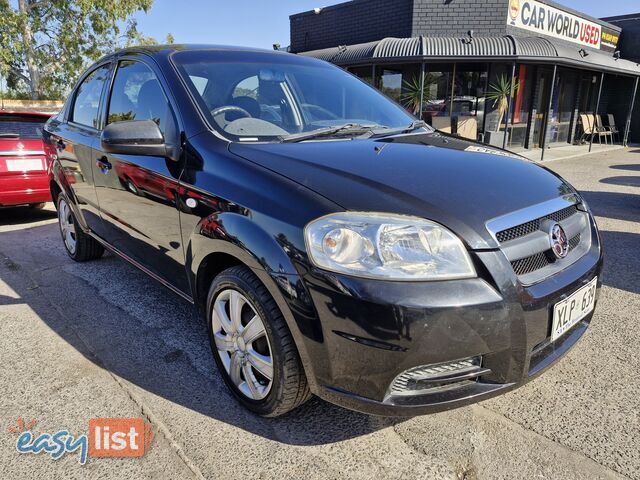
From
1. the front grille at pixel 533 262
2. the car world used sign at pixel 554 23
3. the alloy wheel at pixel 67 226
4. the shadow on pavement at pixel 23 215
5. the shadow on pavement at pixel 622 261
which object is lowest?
the shadow on pavement at pixel 23 215

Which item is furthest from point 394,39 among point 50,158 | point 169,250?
point 169,250

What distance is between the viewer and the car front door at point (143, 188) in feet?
8.13

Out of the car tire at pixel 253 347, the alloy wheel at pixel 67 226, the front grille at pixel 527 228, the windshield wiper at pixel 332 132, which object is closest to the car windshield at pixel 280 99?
the windshield wiper at pixel 332 132

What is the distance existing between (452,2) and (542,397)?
12.2m

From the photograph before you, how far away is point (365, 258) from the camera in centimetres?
165

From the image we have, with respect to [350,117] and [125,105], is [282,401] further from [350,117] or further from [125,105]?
[125,105]

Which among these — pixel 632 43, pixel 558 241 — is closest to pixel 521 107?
pixel 632 43

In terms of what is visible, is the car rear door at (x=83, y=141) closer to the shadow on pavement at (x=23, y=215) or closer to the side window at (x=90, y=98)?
the side window at (x=90, y=98)

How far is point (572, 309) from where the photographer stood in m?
1.96

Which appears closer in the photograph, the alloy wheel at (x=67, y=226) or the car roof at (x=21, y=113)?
the alloy wheel at (x=67, y=226)

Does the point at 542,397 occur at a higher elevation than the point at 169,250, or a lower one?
lower

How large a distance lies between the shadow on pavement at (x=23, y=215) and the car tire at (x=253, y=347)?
17.0 ft

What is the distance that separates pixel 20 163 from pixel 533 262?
5855mm

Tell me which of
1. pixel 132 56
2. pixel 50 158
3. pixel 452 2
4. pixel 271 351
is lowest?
pixel 271 351
